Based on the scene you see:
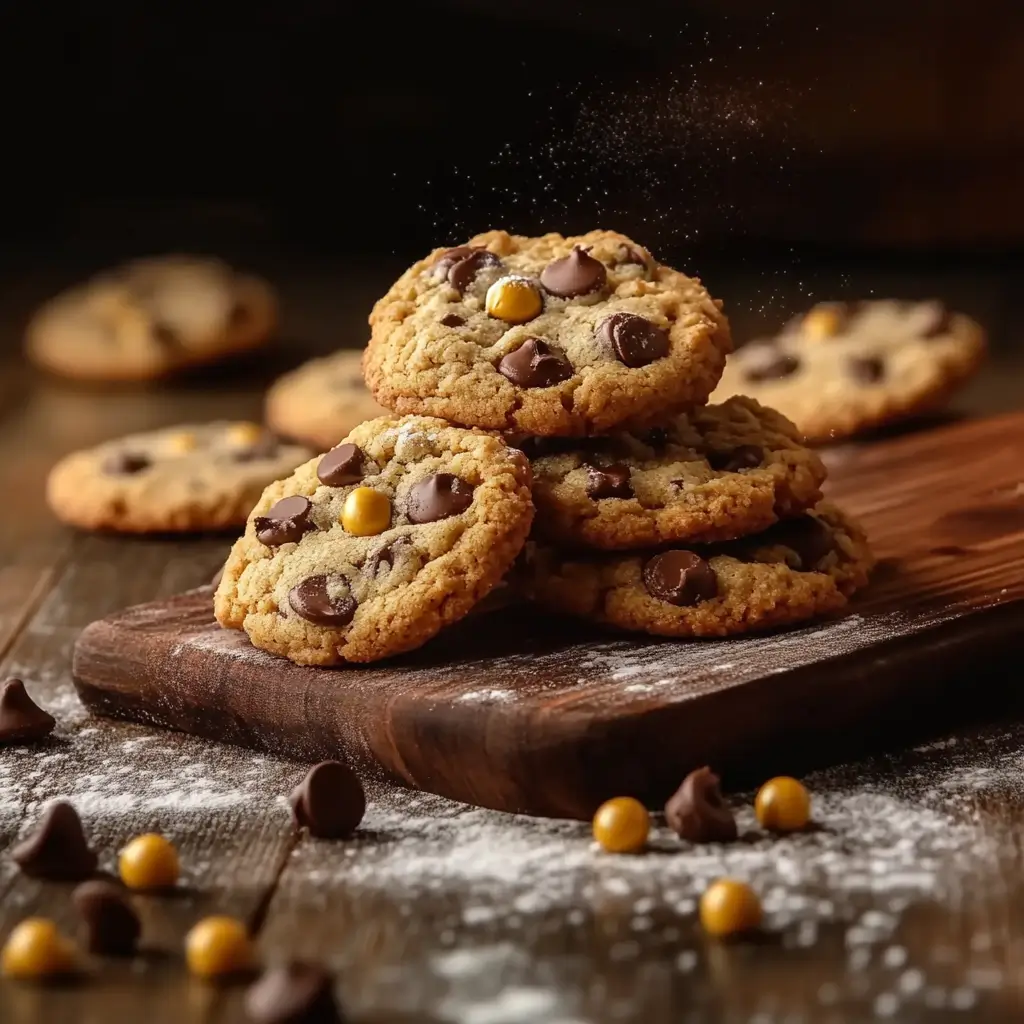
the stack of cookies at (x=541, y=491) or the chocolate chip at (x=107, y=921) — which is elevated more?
the stack of cookies at (x=541, y=491)

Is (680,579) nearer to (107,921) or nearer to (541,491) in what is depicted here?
(541,491)

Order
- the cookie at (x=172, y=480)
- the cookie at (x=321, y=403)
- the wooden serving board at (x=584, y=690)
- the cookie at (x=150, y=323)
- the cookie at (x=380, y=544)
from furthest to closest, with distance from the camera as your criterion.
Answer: the cookie at (x=150, y=323) < the cookie at (x=321, y=403) < the cookie at (x=172, y=480) < the cookie at (x=380, y=544) < the wooden serving board at (x=584, y=690)

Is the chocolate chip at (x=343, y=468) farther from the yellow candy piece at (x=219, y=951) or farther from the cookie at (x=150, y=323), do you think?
the cookie at (x=150, y=323)

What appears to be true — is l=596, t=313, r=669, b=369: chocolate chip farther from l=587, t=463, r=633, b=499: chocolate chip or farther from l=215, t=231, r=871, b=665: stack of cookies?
Answer: l=587, t=463, r=633, b=499: chocolate chip

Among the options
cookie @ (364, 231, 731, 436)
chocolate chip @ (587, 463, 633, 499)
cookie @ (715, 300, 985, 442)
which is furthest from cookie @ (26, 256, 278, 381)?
chocolate chip @ (587, 463, 633, 499)

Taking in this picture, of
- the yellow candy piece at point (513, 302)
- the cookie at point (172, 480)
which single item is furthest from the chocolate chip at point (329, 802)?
the cookie at point (172, 480)

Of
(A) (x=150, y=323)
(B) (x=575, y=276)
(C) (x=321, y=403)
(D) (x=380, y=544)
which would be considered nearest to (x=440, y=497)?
(D) (x=380, y=544)
